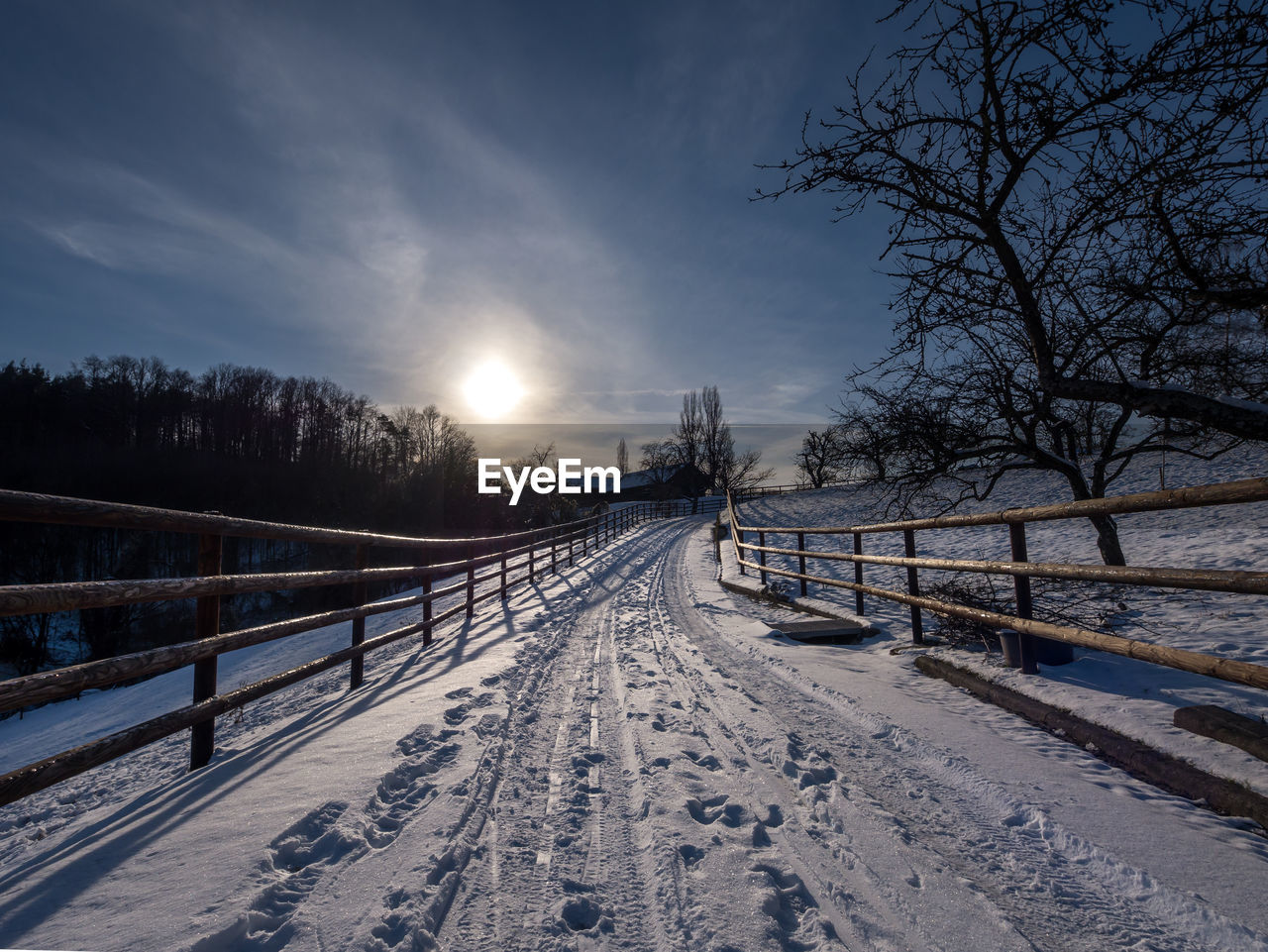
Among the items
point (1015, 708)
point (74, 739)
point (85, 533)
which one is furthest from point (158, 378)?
point (1015, 708)

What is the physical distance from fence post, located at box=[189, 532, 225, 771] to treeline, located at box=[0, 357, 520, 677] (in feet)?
63.5

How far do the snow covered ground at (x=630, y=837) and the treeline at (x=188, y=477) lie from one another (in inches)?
778

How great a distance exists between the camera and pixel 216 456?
4234 centimetres

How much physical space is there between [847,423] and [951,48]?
497 centimetres

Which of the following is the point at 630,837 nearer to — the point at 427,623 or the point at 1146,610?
the point at 427,623

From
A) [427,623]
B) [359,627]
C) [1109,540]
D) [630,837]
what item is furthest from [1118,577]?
[1109,540]

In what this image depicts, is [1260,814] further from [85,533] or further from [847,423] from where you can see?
[85,533]

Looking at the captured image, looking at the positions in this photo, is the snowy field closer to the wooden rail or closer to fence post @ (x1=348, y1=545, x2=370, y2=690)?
the wooden rail

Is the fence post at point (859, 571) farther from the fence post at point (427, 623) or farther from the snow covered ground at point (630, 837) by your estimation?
the fence post at point (427, 623)

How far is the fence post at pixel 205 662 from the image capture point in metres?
2.78

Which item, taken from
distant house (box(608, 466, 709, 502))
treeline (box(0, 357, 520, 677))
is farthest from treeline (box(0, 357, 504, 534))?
distant house (box(608, 466, 709, 502))

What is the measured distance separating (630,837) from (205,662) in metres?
2.38

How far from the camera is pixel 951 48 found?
418cm

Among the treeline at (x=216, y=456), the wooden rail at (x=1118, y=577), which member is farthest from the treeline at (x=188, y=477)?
the wooden rail at (x=1118, y=577)
